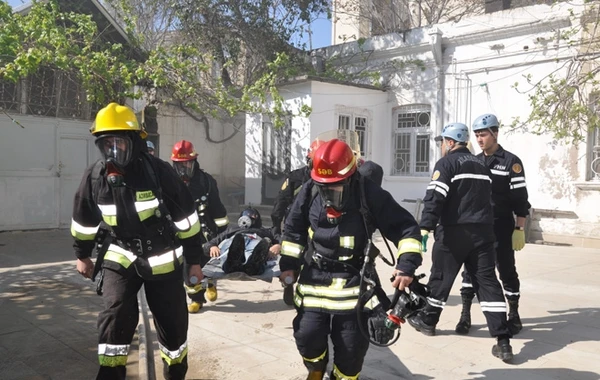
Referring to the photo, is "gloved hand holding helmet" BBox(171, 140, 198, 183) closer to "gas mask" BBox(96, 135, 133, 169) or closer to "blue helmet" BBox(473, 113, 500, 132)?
"gas mask" BBox(96, 135, 133, 169)

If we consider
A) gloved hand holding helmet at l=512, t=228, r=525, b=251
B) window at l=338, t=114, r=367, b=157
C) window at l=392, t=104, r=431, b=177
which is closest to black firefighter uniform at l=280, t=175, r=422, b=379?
gloved hand holding helmet at l=512, t=228, r=525, b=251

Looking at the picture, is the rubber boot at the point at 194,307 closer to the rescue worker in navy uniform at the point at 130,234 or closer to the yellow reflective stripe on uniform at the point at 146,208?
the rescue worker in navy uniform at the point at 130,234

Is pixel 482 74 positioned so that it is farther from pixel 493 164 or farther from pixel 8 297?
pixel 8 297

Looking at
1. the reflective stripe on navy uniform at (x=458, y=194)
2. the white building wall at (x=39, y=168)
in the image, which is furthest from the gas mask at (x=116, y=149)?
the white building wall at (x=39, y=168)

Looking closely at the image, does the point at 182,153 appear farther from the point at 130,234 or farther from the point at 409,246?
the point at 409,246

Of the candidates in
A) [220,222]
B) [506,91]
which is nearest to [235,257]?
[220,222]

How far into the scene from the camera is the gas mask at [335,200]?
3305mm

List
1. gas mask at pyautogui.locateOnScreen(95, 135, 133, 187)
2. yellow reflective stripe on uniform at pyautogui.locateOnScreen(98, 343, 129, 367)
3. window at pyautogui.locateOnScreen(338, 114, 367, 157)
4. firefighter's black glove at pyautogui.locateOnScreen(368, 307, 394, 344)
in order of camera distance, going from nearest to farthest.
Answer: firefighter's black glove at pyautogui.locateOnScreen(368, 307, 394, 344) → yellow reflective stripe on uniform at pyautogui.locateOnScreen(98, 343, 129, 367) → gas mask at pyautogui.locateOnScreen(95, 135, 133, 187) → window at pyautogui.locateOnScreen(338, 114, 367, 157)

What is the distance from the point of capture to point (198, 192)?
5.87 metres

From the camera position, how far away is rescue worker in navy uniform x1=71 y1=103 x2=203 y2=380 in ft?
10.9

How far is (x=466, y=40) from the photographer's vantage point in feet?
42.6

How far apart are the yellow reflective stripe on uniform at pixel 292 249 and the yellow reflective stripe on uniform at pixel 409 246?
Answer: 26.9 inches

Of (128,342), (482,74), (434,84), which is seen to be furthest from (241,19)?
(128,342)

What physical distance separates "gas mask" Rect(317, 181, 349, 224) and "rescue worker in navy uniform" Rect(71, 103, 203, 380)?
1005mm
